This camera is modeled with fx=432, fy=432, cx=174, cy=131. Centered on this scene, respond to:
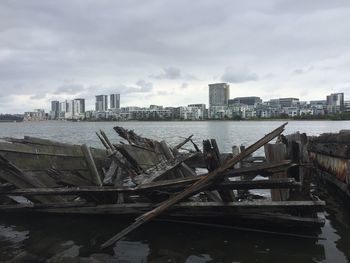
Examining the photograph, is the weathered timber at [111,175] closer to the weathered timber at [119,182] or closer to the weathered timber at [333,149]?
the weathered timber at [119,182]

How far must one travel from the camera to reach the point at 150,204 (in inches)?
425

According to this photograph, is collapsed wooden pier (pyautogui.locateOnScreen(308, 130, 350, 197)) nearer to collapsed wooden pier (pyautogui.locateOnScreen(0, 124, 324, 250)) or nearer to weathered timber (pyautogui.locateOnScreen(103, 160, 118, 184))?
collapsed wooden pier (pyautogui.locateOnScreen(0, 124, 324, 250))

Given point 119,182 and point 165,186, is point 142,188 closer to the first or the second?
point 165,186

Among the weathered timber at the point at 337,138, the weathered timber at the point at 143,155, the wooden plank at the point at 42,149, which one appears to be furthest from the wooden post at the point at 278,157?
the weathered timber at the point at 337,138

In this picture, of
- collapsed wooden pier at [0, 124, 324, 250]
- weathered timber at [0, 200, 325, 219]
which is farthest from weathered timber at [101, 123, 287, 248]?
weathered timber at [0, 200, 325, 219]

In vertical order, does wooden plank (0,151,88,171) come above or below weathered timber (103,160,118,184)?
above

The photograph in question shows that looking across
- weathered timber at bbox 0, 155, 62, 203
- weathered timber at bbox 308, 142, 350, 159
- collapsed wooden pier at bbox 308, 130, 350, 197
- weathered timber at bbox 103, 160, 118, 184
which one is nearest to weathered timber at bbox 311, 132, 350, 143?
collapsed wooden pier at bbox 308, 130, 350, 197

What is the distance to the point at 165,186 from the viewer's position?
392 inches

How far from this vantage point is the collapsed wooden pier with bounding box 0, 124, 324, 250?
946 cm

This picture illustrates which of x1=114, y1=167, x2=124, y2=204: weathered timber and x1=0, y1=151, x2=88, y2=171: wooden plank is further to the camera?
x1=0, y1=151, x2=88, y2=171: wooden plank

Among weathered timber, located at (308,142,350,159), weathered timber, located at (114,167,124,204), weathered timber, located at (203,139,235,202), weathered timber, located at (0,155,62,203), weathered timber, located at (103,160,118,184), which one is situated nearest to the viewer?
weathered timber, located at (203,139,235,202)

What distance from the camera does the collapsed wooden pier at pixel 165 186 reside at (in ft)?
31.0

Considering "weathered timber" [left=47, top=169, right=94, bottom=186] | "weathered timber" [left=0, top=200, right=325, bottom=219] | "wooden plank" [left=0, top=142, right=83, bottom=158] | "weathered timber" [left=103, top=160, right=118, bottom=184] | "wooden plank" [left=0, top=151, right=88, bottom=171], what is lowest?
"weathered timber" [left=0, top=200, right=325, bottom=219]

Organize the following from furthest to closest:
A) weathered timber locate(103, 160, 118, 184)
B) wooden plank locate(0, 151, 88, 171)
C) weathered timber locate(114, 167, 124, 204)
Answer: wooden plank locate(0, 151, 88, 171) < weathered timber locate(114, 167, 124, 204) < weathered timber locate(103, 160, 118, 184)
